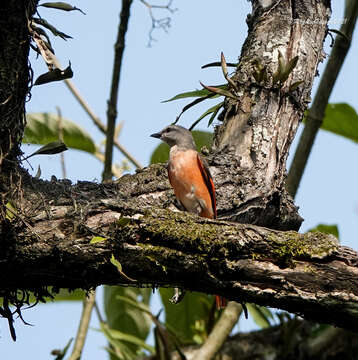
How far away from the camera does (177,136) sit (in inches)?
245

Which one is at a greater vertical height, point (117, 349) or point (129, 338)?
point (129, 338)

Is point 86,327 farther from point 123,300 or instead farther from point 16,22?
point 16,22

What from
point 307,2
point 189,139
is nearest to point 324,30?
point 307,2

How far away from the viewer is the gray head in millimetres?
6046

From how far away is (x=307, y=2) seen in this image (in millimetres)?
4766

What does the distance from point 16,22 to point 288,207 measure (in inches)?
83.0

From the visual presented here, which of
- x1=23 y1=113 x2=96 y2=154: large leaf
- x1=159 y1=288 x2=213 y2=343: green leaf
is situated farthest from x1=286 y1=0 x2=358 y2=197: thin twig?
x1=23 y1=113 x2=96 y2=154: large leaf

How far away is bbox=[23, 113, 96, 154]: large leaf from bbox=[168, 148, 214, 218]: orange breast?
141 cm

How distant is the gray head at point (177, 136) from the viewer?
6046mm

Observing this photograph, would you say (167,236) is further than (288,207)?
No

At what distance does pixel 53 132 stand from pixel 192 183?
1.77 meters

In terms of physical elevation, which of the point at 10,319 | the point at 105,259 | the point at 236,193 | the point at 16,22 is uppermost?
the point at 16,22

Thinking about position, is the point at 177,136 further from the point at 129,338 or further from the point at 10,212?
the point at 10,212

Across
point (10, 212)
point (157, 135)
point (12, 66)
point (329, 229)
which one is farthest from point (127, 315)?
point (12, 66)
